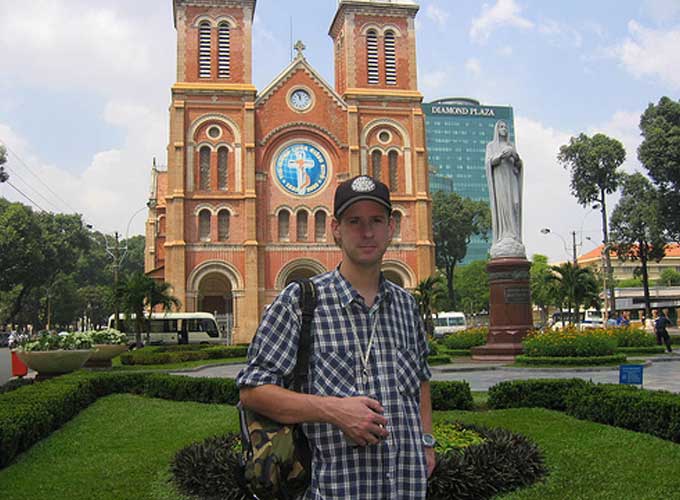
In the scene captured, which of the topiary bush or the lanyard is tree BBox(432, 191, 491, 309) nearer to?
the topiary bush

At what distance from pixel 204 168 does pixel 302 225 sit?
21.7 feet

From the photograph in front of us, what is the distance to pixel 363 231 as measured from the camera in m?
2.67

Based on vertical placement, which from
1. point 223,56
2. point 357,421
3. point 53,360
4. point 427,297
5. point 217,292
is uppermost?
point 223,56

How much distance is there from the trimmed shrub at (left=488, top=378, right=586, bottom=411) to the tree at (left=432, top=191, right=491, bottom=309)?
48.9m

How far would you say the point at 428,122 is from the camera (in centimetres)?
13588

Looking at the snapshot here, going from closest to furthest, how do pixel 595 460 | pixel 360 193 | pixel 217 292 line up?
pixel 360 193, pixel 595 460, pixel 217 292

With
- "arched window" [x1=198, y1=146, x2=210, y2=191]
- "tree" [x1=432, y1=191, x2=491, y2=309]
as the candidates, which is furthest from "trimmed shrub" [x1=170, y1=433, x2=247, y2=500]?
"tree" [x1=432, y1=191, x2=491, y2=309]

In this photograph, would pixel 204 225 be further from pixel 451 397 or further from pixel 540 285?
pixel 540 285

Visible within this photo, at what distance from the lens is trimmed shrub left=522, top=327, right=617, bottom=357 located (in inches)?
680

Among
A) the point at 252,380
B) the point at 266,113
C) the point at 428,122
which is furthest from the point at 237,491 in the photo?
the point at 428,122

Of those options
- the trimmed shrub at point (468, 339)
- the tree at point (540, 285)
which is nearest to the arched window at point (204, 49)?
the trimmed shrub at point (468, 339)

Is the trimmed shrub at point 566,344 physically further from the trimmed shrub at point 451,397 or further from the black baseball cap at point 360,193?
the black baseball cap at point 360,193

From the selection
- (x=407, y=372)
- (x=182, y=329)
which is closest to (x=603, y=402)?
(x=407, y=372)

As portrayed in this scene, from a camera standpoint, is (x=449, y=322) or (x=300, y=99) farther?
(x=449, y=322)
